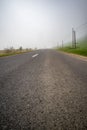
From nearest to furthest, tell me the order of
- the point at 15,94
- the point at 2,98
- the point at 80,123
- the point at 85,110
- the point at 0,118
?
the point at 80,123 < the point at 0,118 < the point at 85,110 < the point at 2,98 < the point at 15,94

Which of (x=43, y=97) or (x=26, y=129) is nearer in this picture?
(x=26, y=129)

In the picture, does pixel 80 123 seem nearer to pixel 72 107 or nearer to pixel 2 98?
pixel 72 107

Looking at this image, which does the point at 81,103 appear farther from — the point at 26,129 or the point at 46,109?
the point at 26,129

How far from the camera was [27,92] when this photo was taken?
2605mm

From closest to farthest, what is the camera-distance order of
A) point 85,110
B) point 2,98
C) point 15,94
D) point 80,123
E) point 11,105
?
1. point 80,123
2. point 85,110
3. point 11,105
4. point 2,98
5. point 15,94

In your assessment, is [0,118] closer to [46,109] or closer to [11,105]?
[11,105]

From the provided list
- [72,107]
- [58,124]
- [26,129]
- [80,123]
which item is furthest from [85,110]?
[26,129]

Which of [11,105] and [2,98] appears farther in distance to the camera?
[2,98]

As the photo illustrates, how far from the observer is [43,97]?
7.61ft

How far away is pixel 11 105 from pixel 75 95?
1.18 m

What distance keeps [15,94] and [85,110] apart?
4.33 feet

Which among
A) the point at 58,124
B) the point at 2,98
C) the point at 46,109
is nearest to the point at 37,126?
the point at 58,124

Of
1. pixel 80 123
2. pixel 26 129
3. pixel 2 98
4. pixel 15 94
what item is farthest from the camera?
pixel 15 94

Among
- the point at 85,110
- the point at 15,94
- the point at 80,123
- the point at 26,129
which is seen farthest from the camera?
the point at 15,94
